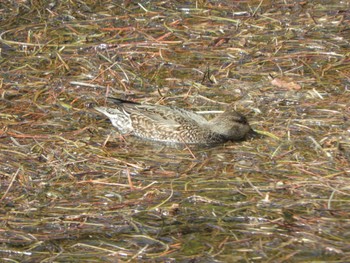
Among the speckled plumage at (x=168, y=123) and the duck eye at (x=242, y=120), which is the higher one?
the duck eye at (x=242, y=120)

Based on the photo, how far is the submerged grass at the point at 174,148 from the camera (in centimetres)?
791

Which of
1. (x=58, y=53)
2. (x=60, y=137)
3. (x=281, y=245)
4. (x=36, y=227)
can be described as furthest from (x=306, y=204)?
(x=58, y=53)

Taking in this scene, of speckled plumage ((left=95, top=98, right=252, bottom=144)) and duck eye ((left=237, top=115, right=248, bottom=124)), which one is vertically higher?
duck eye ((left=237, top=115, right=248, bottom=124))

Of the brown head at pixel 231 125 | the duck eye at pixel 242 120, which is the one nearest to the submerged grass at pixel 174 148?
the brown head at pixel 231 125

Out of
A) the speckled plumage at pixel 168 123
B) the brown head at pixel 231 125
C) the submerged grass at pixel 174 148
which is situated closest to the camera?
the submerged grass at pixel 174 148

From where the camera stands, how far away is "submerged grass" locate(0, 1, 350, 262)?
791 centimetres

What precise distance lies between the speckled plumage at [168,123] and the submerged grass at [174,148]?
0.19 metres

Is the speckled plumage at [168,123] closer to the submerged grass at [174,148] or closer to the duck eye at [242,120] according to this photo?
the duck eye at [242,120]

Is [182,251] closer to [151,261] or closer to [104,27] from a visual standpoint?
[151,261]

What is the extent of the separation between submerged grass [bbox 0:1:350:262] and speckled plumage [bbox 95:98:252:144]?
19 centimetres

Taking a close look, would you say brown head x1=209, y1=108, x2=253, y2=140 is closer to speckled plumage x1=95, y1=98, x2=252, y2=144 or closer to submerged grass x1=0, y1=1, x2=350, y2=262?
speckled plumage x1=95, y1=98, x2=252, y2=144

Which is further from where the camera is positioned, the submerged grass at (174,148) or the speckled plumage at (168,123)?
the speckled plumage at (168,123)

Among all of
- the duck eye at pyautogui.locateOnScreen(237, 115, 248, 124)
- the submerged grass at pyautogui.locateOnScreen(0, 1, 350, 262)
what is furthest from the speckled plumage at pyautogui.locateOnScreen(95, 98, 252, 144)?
the submerged grass at pyautogui.locateOnScreen(0, 1, 350, 262)

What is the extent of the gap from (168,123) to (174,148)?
46 cm
